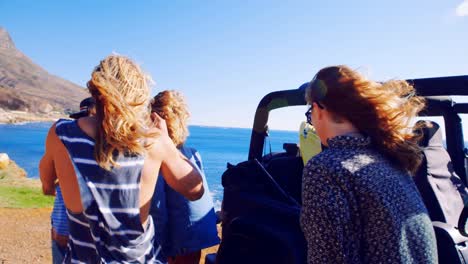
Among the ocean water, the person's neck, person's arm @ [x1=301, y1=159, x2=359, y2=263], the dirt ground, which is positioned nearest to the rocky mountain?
the ocean water

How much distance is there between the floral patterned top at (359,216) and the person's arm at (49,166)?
4.30ft

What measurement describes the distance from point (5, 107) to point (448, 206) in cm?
15415

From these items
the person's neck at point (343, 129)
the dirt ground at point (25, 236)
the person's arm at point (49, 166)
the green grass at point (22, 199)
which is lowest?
the green grass at point (22, 199)

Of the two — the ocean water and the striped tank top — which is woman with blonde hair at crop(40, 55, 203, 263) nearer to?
the striped tank top

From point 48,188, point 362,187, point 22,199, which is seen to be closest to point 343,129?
point 362,187

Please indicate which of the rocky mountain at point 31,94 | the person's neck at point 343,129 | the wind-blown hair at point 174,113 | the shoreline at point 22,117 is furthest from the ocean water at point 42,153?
the rocky mountain at point 31,94

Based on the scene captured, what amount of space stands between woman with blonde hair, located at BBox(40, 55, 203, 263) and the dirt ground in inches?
192

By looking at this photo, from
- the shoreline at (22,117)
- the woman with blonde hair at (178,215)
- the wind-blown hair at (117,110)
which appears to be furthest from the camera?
the shoreline at (22,117)

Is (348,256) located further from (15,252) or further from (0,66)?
(0,66)

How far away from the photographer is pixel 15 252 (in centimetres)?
655

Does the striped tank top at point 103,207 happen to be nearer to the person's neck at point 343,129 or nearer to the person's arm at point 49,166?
the person's arm at point 49,166

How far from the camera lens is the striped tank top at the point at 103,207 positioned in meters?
1.99

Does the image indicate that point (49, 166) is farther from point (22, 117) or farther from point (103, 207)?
point (22, 117)

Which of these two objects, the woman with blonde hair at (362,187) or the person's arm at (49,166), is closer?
the woman with blonde hair at (362,187)
